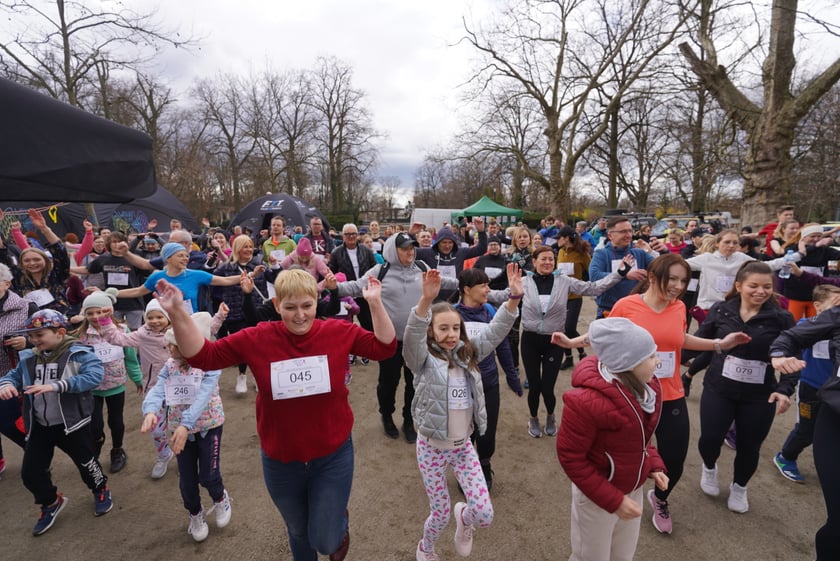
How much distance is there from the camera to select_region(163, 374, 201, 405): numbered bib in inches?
106

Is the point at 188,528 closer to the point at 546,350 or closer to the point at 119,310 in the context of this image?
the point at 546,350

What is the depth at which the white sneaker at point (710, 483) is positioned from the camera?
3113 mm

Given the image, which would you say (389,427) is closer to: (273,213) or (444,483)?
(444,483)

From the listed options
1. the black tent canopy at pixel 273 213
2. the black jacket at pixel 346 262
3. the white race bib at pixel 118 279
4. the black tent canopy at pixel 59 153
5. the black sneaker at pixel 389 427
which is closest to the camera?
the black tent canopy at pixel 59 153

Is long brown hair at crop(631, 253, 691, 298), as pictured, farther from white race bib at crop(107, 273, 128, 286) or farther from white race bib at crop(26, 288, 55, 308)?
white race bib at crop(107, 273, 128, 286)

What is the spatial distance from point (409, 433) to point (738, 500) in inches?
108

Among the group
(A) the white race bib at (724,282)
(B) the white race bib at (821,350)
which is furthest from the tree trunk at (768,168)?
(B) the white race bib at (821,350)

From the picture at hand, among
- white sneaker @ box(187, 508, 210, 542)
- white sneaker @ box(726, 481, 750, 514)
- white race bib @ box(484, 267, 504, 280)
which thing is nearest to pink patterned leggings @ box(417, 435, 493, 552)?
white sneaker @ box(187, 508, 210, 542)

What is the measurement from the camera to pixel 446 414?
A: 2.43 m

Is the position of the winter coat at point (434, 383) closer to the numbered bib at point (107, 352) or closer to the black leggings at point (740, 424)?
the black leggings at point (740, 424)

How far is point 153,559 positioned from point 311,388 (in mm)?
1942

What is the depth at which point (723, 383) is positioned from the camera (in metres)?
2.81

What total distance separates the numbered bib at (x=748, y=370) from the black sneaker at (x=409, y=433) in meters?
2.76

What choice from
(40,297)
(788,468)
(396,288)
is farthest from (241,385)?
(788,468)
